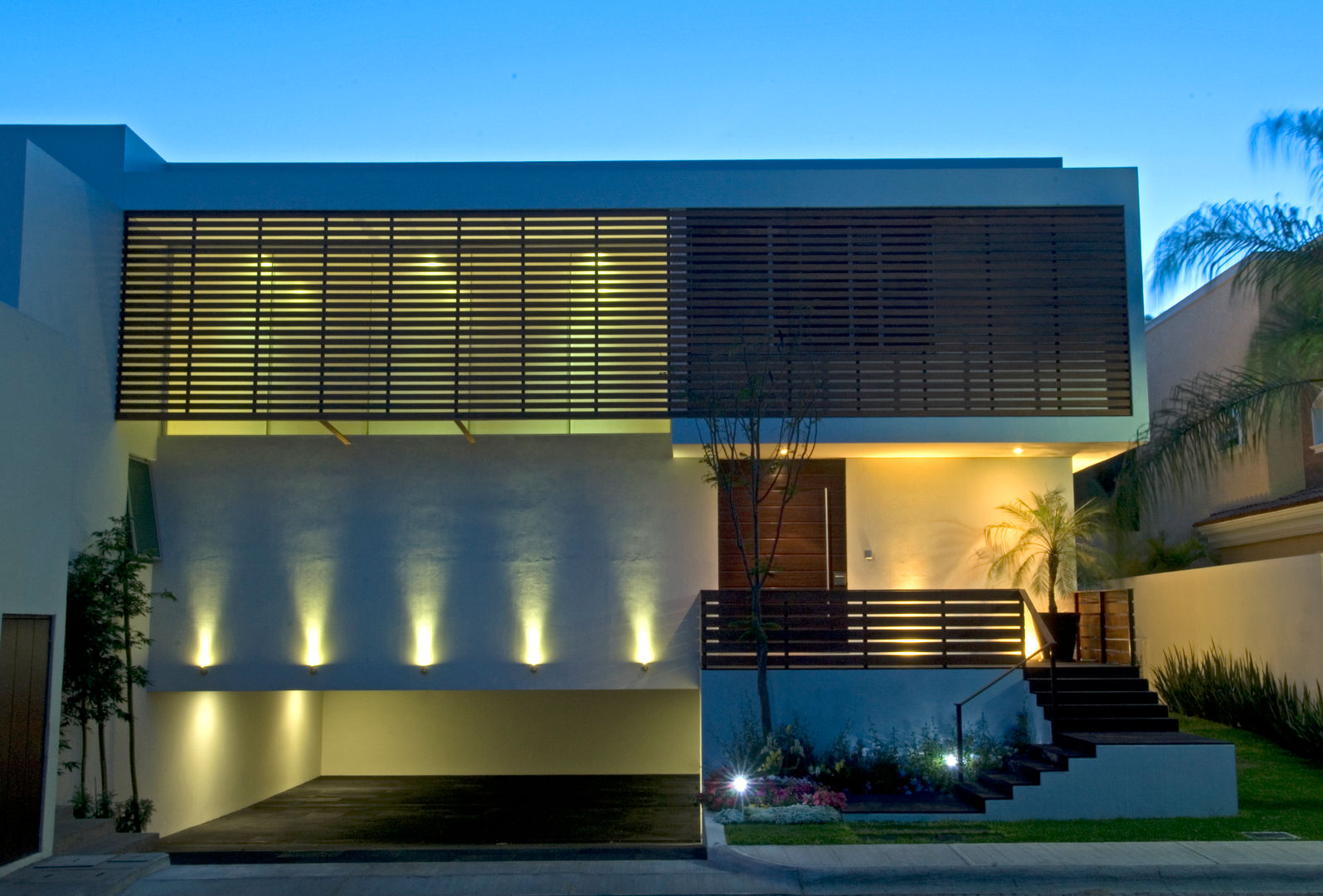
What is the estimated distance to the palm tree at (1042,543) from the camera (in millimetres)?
14148

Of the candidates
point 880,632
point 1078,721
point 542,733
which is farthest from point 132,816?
point 1078,721

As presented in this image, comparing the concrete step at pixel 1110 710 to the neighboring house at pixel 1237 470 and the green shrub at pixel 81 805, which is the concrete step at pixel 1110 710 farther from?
the green shrub at pixel 81 805

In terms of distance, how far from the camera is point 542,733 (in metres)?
18.6

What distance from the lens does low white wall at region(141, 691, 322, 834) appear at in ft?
46.1

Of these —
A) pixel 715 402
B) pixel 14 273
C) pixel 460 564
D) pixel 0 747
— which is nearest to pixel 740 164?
pixel 715 402

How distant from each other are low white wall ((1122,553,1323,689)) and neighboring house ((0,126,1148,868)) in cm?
239

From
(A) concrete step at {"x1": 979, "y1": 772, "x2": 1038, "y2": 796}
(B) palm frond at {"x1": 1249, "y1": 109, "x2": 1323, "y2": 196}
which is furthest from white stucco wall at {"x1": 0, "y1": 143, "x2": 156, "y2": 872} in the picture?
(B) palm frond at {"x1": 1249, "y1": 109, "x2": 1323, "y2": 196}

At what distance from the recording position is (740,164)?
15102 millimetres

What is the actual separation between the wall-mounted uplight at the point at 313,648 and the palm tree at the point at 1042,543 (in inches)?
A: 324

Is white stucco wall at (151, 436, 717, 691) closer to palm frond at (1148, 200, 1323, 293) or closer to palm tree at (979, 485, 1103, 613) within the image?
palm tree at (979, 485, 1103, 613)

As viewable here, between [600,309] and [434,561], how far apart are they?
3.69 metres

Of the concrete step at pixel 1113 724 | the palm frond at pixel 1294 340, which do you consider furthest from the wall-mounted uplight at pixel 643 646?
the palm frond at pixel 1294 340

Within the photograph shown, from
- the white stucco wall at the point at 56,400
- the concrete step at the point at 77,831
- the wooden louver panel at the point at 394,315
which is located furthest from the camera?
the wooden louver panel at the point at 394,315

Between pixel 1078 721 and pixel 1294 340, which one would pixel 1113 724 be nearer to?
pixel 1078 721
